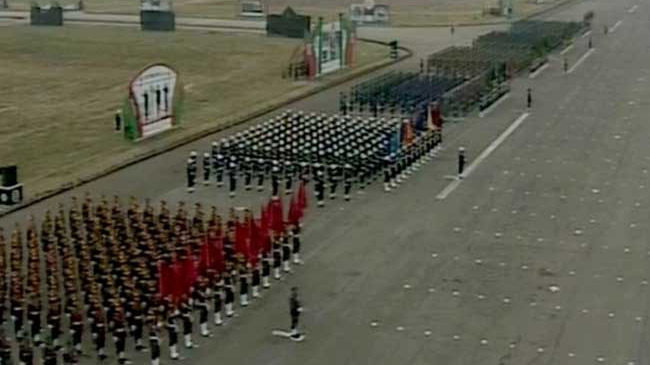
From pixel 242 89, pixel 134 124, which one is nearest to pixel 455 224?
pixel 134 124

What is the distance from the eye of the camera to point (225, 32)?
3182 inches

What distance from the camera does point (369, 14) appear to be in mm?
87812

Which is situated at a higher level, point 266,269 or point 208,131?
point 208,131

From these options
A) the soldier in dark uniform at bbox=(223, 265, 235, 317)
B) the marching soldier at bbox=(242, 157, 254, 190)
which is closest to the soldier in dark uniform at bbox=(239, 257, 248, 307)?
the soldier in dark uniform at bbox=(223, 265, 235, 317)

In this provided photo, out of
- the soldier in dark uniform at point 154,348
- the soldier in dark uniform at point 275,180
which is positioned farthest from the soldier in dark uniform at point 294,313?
the soldier in dark uniform at point 275,180

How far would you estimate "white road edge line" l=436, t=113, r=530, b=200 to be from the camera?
Result: 3366cm

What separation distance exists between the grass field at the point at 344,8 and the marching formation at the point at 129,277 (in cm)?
6570

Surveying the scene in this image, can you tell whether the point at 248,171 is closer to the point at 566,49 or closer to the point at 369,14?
the point at 566,49

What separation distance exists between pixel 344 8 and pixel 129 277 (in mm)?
82565

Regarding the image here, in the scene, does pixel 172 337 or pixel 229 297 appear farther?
pixel 229 297

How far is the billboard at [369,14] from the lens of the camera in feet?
287

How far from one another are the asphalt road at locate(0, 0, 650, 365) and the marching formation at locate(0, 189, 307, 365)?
711mm

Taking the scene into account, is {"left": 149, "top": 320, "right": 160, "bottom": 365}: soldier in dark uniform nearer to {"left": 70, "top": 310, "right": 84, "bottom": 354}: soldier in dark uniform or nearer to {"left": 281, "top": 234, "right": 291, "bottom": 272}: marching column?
{"left": 70, "top": 310, "right": 84, "bottom": 354}: soldier in dark uniform

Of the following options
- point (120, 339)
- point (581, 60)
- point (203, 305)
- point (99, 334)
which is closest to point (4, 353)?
point (99, 334)
